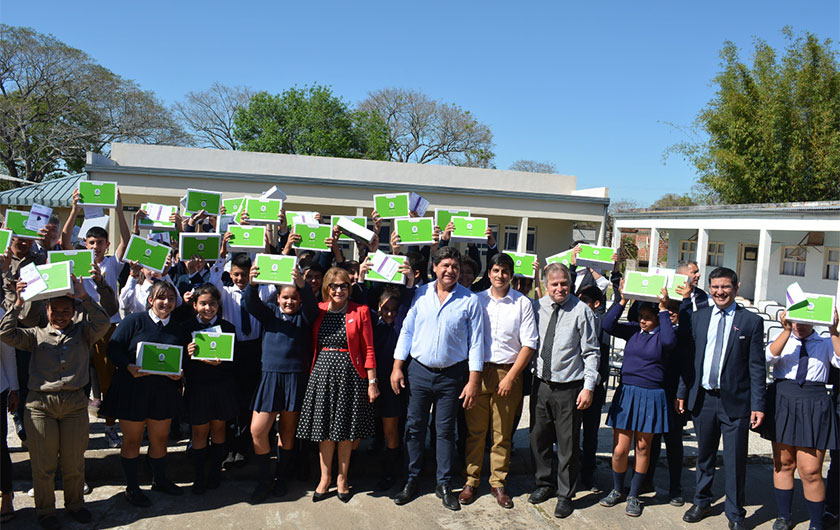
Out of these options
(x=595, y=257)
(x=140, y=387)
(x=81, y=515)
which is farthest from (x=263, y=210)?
(x=595, y=257)

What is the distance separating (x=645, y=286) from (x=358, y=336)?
233 cm

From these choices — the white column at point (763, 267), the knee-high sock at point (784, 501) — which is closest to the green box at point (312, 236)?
the knee-high sock at point (784, 501)

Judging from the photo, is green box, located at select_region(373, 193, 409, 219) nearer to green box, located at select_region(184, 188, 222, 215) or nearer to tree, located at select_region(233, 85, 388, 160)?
green box, located at select_region(184, 188, 222, 215)

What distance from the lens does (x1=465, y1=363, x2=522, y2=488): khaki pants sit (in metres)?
4.62

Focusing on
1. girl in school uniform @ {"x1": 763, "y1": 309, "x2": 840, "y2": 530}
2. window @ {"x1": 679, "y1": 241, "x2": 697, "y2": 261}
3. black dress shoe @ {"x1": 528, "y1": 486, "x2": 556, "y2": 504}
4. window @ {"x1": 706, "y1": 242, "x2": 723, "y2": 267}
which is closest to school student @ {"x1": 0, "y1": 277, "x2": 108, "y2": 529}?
black dress shoe @ {"x1": 528, "y1": 486, "x2": 556, "y2": 504}

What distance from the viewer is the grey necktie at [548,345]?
461 centimetres

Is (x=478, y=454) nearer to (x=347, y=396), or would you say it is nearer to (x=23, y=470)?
(x=347, y=396)

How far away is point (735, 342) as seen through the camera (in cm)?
440

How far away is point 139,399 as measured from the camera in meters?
4.22

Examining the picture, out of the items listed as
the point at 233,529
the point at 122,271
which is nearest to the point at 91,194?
the point at 122,271

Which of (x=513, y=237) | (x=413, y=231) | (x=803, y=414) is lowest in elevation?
(x=803, y=414)

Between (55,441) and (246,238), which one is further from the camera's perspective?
(246,238)

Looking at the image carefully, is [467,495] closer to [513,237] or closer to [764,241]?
[764,241]

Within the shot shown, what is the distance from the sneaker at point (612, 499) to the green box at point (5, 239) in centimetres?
531
